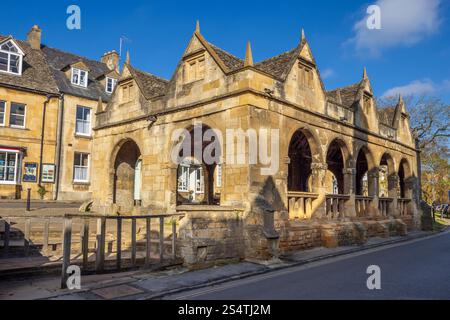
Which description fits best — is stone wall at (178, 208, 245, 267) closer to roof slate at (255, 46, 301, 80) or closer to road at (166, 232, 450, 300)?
road at (166, 232, 450, 300)

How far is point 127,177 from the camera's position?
1825 centimetres

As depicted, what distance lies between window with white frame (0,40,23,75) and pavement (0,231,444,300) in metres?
20.1

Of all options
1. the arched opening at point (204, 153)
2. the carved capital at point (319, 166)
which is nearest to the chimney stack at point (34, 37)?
the arched opening at point (204, 153)

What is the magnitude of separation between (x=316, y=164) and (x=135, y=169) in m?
8.89

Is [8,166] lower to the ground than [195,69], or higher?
lower

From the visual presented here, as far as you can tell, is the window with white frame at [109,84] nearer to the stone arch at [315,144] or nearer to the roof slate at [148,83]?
the roof slate at [148,83]

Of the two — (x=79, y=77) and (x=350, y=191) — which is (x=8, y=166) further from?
(x=350, y=191)

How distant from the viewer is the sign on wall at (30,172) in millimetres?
23547

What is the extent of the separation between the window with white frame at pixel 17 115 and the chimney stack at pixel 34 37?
20.8 ft

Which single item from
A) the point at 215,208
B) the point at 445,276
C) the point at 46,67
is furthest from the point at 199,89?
the point at 46,67

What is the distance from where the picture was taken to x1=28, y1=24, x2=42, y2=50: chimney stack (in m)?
28.0

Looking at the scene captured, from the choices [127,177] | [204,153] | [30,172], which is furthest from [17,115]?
[204,153]

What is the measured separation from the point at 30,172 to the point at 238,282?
A: 19.5m
